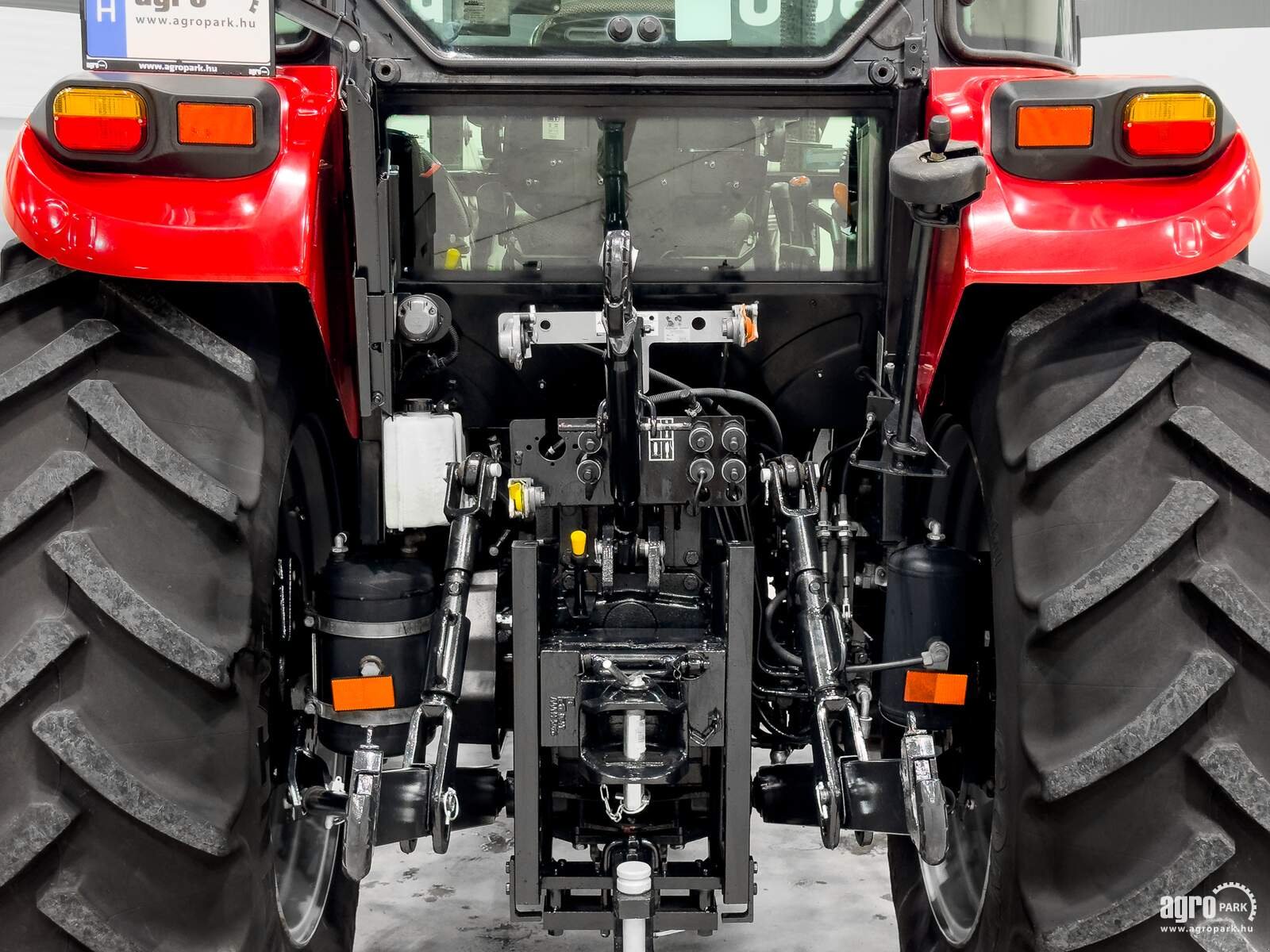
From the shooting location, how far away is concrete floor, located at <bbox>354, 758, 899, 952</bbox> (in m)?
3.37

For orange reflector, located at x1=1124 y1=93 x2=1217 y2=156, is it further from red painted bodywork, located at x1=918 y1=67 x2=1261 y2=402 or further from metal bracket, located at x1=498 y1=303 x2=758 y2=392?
metal bracket, located at x1=498 y1=303 x2=758 y2=392

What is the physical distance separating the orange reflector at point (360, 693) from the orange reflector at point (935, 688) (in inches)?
37.8

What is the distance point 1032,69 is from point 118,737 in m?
2.07

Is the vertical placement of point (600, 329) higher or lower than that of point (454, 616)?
higher

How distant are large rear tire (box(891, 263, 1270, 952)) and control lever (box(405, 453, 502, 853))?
89 centimetres

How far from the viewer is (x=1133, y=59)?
23.1 feet

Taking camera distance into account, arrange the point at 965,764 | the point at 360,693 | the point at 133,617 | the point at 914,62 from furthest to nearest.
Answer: the point at 965,764, the point at 360,693, the point at 914,62, the point at 133,617

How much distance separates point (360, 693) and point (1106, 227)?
60.2 inches

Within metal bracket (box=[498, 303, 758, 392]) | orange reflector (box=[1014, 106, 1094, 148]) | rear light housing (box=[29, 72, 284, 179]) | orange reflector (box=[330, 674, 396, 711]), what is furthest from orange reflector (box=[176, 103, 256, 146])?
orange reflector (box=[1014, 106, 1094, 148])

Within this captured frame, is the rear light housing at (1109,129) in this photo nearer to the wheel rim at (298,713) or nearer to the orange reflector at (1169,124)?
the orange reflector at (1169,124)

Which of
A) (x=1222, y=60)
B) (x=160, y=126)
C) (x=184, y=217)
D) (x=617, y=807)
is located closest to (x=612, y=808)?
(x=617, y=807)

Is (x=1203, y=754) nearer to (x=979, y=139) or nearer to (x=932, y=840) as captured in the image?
(x=932, y=840)

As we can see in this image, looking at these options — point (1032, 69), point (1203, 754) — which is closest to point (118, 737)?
point (1203, 754)

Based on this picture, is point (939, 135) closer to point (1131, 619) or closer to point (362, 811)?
point (1131, 619)
